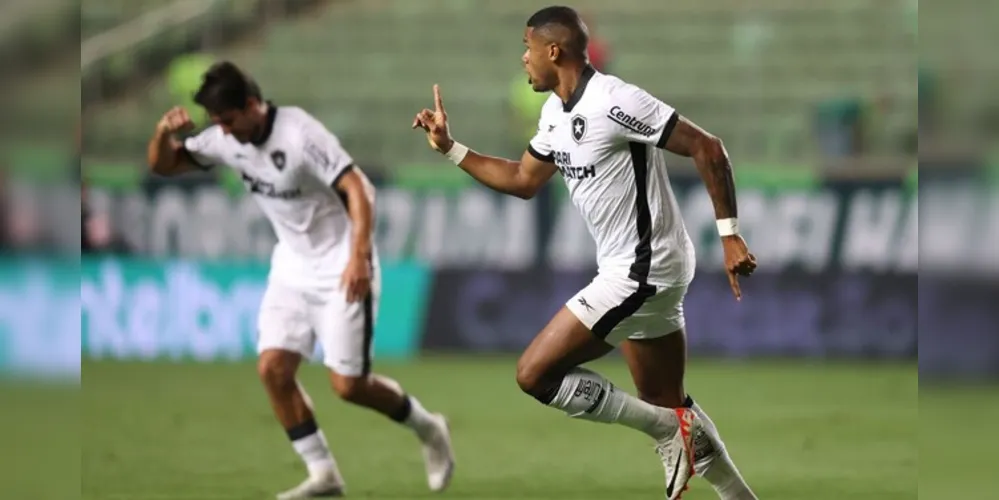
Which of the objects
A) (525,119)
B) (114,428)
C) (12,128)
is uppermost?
(525,119)

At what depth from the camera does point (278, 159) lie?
30.5 ft

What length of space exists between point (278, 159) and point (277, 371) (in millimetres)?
1264

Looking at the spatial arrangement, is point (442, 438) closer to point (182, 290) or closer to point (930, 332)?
point (930, 332)

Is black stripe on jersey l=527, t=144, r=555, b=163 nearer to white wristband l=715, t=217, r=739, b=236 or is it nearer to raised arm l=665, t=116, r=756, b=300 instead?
raised arm l=665, t=116, r=756, b=300

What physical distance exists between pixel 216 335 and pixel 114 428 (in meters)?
4.93

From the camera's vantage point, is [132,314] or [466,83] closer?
[132,314]

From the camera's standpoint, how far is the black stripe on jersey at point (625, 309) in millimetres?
7332

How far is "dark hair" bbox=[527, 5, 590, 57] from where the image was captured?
7.43 m

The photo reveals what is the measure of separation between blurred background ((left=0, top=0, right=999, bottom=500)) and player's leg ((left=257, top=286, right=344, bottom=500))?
26.7 inches

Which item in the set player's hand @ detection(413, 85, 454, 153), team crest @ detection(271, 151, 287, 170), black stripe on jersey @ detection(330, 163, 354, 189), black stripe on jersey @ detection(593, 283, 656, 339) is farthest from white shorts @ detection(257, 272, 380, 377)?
black stripe on jersey @ detection(593, 283, 656, 339)

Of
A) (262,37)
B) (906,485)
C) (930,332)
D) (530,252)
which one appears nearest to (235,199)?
(530,252)

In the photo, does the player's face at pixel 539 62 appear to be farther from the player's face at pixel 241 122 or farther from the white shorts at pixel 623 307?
the player's face at pixel 241 122

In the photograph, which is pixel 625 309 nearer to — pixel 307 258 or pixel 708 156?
pixel 708 156

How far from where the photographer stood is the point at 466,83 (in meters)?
22.6
